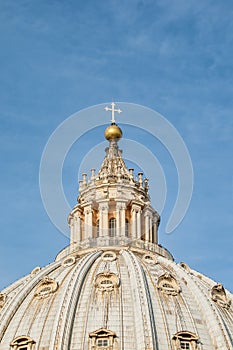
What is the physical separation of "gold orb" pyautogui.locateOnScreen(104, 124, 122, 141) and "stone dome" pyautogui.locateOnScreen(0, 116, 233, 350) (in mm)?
5679

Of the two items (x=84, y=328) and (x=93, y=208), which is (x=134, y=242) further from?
Answer: (x=84, y=328)

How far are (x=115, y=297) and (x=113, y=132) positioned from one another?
74.4 ft

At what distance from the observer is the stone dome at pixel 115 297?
85812 millimetres

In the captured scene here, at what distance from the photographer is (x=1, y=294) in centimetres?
9556

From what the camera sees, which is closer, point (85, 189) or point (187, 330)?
point (187, 330)

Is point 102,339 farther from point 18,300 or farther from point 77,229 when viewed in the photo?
point 77,229

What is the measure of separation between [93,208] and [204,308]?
1859 cm

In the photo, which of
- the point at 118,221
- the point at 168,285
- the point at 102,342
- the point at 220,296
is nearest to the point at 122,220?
the point at 118,221

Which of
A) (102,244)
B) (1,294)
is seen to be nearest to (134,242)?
(102,244)

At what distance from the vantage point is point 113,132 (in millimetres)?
108750

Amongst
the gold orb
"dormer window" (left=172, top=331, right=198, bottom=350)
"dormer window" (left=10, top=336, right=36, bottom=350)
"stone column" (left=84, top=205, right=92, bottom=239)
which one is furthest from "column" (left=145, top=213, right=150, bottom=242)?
"dormer window" (left=10, top=336, right=36, bottom=350)

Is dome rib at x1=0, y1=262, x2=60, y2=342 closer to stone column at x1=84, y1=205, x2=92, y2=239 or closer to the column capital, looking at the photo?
stone column at x1=84, y1=205, x2=92, y2=239

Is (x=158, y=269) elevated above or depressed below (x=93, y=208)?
below

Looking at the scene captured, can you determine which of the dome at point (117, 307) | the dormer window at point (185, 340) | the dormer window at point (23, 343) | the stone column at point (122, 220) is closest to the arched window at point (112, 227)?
the stone column at point (122, 220)
